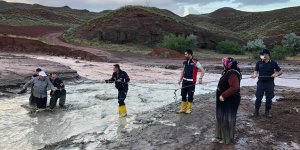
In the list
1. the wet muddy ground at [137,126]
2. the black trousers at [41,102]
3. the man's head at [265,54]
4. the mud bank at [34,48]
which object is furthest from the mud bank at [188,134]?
the mud bank at [34,48]

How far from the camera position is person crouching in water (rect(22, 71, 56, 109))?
1270 cm

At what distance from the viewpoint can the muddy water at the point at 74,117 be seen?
9.82 meters

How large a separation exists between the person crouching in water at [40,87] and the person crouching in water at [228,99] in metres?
6.23

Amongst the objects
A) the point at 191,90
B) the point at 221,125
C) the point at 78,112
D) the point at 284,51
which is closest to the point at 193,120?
the point at 191,90

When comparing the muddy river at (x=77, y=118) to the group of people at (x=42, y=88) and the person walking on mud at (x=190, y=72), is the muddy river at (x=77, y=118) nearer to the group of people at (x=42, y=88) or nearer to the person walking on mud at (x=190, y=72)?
the group of people at (x=42, y=88)

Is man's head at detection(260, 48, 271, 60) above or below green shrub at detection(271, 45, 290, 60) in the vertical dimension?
above

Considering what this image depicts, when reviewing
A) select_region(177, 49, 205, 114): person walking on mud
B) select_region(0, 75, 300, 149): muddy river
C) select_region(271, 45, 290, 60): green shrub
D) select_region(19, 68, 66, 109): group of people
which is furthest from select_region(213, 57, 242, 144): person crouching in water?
select_region(271, 45, 290, 60): green shrub

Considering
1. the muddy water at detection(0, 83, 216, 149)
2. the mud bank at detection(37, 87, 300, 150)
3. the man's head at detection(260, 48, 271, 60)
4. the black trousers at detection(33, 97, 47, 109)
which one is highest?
the man's head at detection(260, 48, 271, 60)

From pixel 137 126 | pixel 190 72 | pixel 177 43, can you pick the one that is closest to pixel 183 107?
pixel 190 72

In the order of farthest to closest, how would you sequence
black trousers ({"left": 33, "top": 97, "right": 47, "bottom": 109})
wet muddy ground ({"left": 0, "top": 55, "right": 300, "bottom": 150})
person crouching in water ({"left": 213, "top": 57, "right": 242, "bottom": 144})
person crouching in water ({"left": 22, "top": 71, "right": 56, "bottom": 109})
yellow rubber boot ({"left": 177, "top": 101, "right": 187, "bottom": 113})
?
black trousers ({"left": 33, "top": 97, "right": 47, "bottom": 109}), person crouching in water ({"left": 22, "top": 71, "right": 56, "bottom": 109}), yellow rubber boot ({"left": 177, "top": 101, "right": 187, "bottom": 113}), wet muddy ground ({"left": 0, "top": 55, "right": 300, "bottom": 150}), person crouching in water ({"left": 213, "top": 57, "right": 242, "bottom": 144})

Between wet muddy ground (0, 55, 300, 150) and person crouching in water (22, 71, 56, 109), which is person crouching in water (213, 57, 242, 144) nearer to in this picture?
wet muddy ground (0, 55, 300, 150)

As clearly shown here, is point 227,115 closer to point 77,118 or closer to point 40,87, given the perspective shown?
point 77,118

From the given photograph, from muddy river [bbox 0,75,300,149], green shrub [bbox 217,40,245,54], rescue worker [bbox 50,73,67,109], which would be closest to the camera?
muddy river [bbox 0,75,300,149]

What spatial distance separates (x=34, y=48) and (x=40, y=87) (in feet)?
91.8
